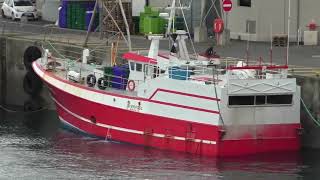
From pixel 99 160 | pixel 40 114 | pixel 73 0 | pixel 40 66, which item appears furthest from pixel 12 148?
pixel 73 0

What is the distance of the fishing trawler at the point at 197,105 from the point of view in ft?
82.4

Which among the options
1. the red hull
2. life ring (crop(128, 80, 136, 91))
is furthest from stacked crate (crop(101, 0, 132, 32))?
the red hull

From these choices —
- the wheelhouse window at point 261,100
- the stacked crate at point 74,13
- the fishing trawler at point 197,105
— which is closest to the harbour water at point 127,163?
the fishing trawler at point 197,105

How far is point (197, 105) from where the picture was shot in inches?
995

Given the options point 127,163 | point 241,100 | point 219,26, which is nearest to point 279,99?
point 241,100

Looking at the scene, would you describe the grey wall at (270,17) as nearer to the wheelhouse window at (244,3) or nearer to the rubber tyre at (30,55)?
the wheelhouse window at (244,3)

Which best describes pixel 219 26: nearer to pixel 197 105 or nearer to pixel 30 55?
pixel 30 55

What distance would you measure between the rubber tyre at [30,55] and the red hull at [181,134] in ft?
28.4

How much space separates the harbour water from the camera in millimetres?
24234

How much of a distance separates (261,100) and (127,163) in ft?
14.7

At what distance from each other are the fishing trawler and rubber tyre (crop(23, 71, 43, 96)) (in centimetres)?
849

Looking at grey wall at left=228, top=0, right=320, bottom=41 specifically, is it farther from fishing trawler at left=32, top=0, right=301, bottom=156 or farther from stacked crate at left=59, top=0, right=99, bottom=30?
fishing trawler at left=32, top=0, right=301, bottom=156

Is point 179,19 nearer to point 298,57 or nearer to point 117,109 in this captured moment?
point 298,57

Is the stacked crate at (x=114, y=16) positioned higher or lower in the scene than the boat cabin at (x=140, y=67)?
higher
